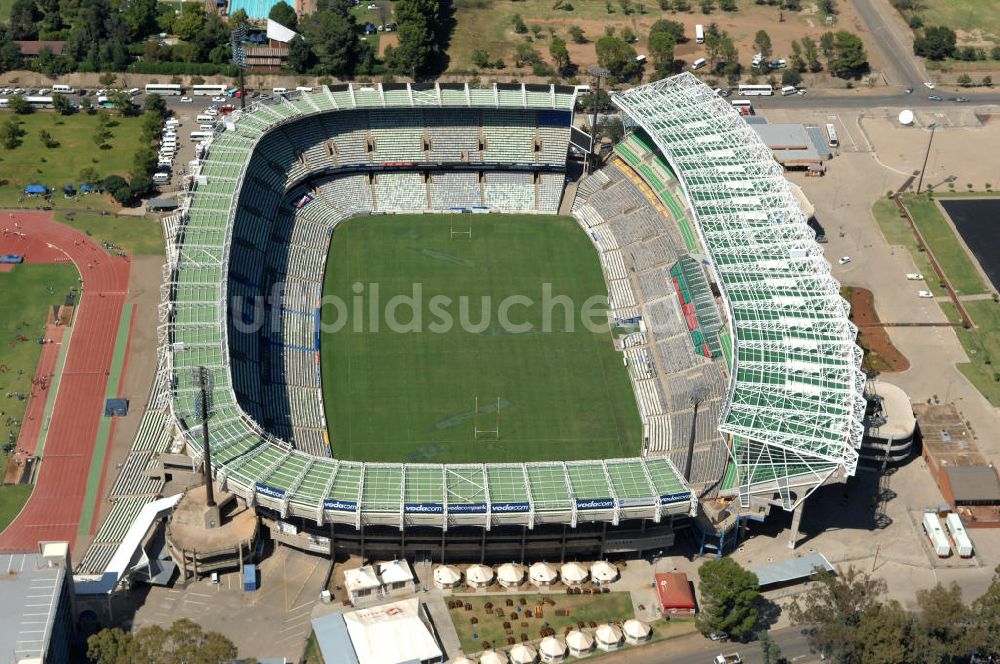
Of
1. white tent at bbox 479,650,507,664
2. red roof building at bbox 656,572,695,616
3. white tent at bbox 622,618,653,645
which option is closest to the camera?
white tent at bbox 479,650,507,664

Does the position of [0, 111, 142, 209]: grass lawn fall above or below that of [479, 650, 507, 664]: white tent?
above

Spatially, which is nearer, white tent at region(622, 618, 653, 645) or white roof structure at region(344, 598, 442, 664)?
white roof structure at region(344, 598, 442, 664)

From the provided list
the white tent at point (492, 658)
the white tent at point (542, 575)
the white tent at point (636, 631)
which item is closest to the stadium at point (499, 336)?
the white tent at point (542, 575)

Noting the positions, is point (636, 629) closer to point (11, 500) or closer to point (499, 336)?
point (499, 336)

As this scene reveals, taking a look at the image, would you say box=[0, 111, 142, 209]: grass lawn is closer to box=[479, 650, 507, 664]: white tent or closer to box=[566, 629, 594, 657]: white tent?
box=[479, 650, 507, 664]: white tent

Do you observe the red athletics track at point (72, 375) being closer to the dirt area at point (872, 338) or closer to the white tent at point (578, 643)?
the white tent at point (578, 643)

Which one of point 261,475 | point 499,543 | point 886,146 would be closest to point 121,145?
point 261,475

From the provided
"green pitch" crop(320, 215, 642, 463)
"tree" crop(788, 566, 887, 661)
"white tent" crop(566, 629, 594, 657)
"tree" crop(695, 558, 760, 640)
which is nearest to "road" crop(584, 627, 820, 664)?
"tree" crop(695, 558, 760, 640)
